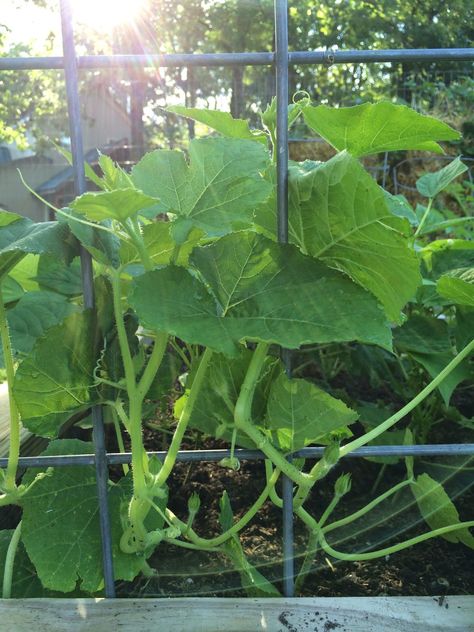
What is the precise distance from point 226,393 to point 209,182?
25 cm

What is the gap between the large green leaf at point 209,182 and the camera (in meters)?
0.65

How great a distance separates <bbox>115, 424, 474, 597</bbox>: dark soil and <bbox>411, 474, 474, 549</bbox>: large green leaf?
8 centimetres

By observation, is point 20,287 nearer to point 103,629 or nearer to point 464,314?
point 103,629

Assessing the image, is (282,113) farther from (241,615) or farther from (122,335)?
(241,615)

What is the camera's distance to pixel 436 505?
3.16ft

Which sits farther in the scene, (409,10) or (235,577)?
(409,10)

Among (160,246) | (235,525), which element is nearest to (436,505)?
(235,525)

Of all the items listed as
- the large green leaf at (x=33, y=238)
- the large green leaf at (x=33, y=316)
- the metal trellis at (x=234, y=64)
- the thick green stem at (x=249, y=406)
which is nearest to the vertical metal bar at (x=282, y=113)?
the metal trellis at (x=234, y=64)

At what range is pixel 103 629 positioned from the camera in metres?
0.79

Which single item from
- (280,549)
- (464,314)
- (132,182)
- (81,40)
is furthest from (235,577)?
(81,40)

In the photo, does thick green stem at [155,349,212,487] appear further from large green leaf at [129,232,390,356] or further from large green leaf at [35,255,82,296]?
large green leaf at [35,255,82,296]

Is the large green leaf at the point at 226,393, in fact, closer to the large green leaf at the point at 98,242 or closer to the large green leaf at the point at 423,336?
the large green leaf at the point at 98,242

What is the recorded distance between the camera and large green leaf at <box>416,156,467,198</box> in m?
1.10

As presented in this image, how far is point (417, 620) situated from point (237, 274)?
46cm
